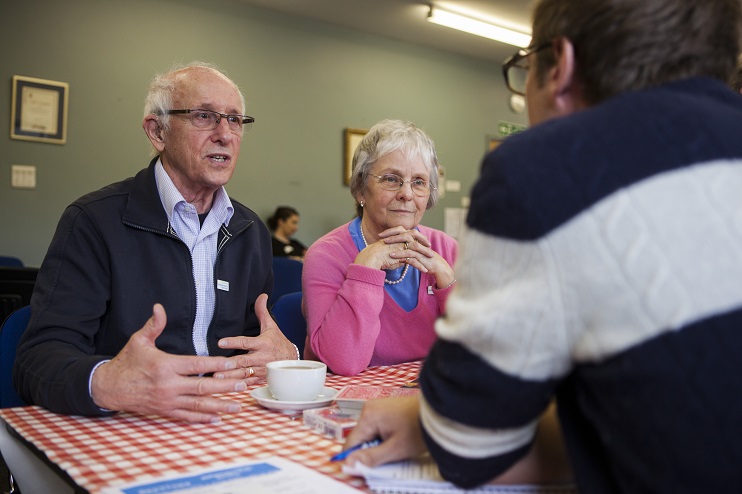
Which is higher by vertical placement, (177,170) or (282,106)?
(282,106)

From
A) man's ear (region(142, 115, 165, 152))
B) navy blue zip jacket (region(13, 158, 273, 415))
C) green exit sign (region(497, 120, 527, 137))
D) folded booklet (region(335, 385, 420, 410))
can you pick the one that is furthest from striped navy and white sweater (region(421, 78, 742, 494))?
green exit sign (region(497, 120, 527, 137))

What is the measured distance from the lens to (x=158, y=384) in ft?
3.55

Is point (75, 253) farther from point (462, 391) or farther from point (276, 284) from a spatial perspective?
point (276, 284)

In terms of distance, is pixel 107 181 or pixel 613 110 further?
pixel 107 181

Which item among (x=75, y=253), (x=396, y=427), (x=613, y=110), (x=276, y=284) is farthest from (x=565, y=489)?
(x=276, y=284)

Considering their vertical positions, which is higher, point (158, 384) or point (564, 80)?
point (564, 80)

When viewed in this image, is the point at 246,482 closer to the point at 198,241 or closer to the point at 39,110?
the point at 198,241

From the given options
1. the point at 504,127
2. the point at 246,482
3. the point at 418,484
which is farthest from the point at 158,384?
the point at 504,127

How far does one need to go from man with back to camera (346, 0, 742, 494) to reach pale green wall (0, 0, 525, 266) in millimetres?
3503

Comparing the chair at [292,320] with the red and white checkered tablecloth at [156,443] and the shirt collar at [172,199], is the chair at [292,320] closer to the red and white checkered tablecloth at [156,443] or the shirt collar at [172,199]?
the shirt collar at [172,199]

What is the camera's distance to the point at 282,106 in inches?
237

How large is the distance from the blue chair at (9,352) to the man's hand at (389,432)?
970mm

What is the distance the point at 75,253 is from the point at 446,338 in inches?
45.0

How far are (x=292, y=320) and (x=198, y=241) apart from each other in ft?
1.41
